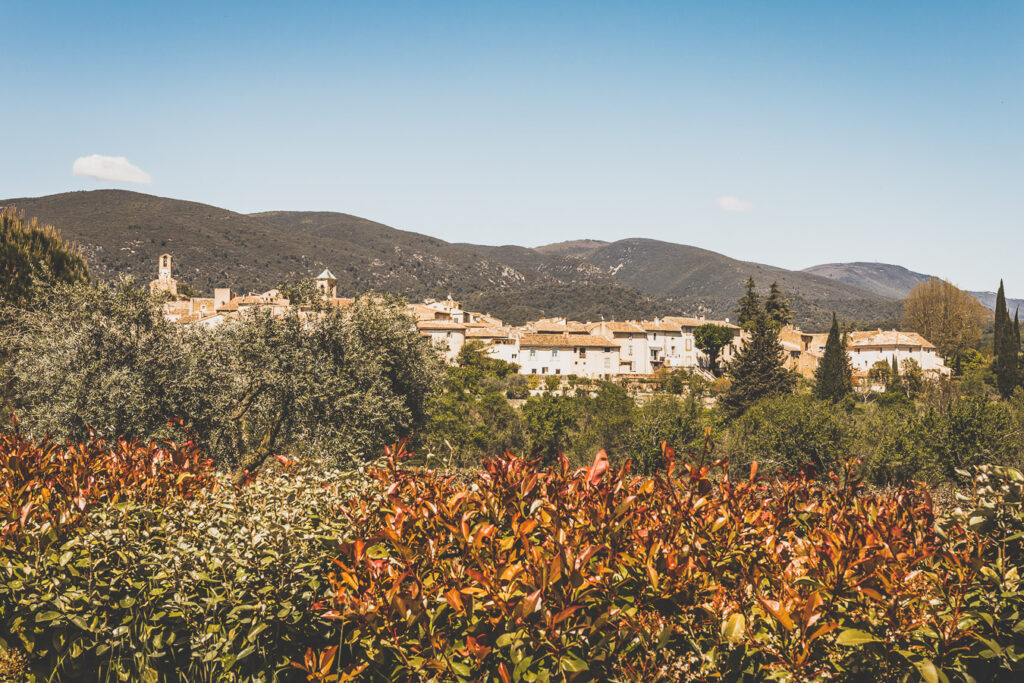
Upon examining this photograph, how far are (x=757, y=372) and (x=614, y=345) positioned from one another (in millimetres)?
38244

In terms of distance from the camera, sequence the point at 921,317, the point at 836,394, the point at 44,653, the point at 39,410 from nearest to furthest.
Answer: the point at 44,653 → the point at 39,410 → the point at 836,394 → the point at 921,317

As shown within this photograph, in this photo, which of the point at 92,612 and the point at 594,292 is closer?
the point at 92,612

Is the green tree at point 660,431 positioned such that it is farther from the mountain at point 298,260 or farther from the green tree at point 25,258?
the mountain at point 298,260

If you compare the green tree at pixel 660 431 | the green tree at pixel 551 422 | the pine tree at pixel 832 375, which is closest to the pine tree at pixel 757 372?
the pine tree at pixel 832 375

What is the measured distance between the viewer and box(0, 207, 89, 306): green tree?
49.0 feet

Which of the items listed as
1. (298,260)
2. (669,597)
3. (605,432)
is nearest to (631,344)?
(605,432)

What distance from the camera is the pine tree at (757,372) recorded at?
122ft

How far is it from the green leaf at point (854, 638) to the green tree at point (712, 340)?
80.4 metres

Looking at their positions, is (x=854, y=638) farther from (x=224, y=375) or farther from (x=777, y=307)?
(x=777, y=307)

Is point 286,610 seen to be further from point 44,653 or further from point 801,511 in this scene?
point 801,511

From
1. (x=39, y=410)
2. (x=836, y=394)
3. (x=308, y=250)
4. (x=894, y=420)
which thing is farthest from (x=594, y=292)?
(x=39, y=410)

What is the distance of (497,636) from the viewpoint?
276cm

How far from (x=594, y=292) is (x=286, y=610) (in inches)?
5564

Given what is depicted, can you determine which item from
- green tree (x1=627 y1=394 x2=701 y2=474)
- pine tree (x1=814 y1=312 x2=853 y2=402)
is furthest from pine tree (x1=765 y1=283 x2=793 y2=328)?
green tree (x1=627 y1=394 x2=701 y2=474)
